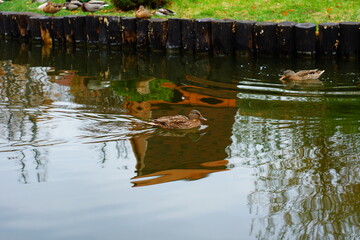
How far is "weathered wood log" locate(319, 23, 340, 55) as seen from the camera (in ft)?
44.6

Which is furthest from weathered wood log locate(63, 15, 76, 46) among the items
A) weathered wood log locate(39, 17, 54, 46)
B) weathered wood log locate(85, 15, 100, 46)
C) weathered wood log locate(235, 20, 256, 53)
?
weathered wood log locate(235, 20, 256, 53)

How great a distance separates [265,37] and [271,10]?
102 inches

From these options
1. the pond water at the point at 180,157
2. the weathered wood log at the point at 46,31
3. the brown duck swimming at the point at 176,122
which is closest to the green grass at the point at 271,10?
the weathered wood log at the point at 46,31

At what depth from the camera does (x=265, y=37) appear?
13992mm

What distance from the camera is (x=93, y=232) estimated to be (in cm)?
565

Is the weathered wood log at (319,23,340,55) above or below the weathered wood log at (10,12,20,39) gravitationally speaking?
below

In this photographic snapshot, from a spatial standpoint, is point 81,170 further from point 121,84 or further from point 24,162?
point 121,84

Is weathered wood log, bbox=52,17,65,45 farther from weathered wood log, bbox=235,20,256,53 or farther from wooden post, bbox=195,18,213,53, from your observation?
weathered wood log, bbox=235,20,256,53

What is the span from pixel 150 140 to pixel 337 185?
8.56 feet

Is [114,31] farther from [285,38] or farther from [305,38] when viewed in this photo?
[305,38]

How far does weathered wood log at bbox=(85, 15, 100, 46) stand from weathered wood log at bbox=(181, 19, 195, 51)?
2267 mm

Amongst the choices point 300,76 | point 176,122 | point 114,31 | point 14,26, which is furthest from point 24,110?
point 14,26

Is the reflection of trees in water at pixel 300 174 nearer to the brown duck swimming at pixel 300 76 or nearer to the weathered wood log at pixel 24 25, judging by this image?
the brown duck swimming at pixel 300 76

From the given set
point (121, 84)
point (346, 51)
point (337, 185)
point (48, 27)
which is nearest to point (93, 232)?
point (337, 185)
